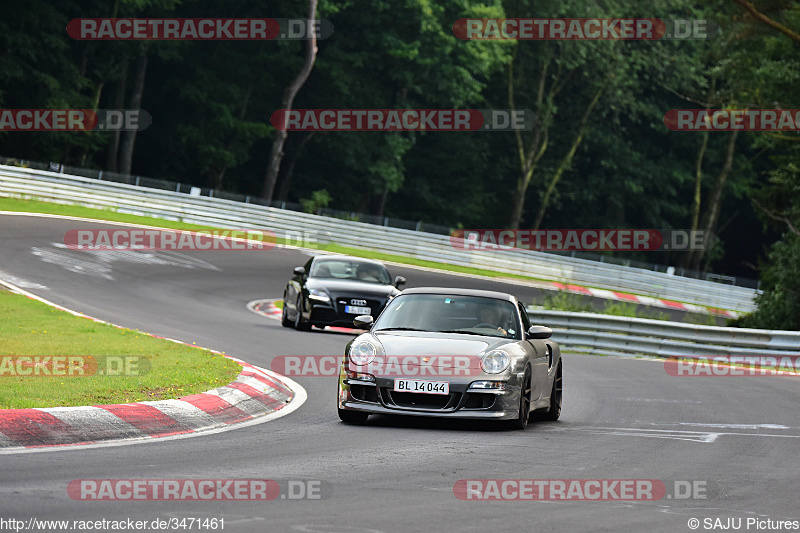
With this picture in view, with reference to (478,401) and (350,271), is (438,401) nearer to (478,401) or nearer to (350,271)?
(478,401)

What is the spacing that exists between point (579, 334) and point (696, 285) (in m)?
24.5

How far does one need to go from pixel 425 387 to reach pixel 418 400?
0.16 meters

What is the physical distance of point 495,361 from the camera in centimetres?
1161

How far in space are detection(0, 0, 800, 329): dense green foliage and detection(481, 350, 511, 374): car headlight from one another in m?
28.2

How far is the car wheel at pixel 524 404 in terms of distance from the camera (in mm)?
11759

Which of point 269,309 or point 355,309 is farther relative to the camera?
point 269,309

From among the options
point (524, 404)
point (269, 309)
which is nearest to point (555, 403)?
point (524, 404)

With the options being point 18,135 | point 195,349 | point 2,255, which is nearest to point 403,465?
point 195,349

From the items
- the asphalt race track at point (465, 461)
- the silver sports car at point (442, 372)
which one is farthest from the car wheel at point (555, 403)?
the silver sports car at point (442, 372)

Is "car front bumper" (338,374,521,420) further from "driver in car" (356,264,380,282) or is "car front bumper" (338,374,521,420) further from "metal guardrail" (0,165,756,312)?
"metal guardrail" (0,165,756,312)

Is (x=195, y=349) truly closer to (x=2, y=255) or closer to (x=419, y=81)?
(x=2, y=255)

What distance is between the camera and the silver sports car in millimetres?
11438

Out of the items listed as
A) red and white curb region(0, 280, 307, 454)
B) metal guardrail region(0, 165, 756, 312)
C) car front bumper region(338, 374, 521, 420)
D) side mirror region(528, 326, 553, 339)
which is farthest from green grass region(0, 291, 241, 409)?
metal guardrail region(0, 165, 756, 312)

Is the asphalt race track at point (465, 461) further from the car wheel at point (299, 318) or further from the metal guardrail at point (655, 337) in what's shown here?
the metal guardrail at point (655, 337)
